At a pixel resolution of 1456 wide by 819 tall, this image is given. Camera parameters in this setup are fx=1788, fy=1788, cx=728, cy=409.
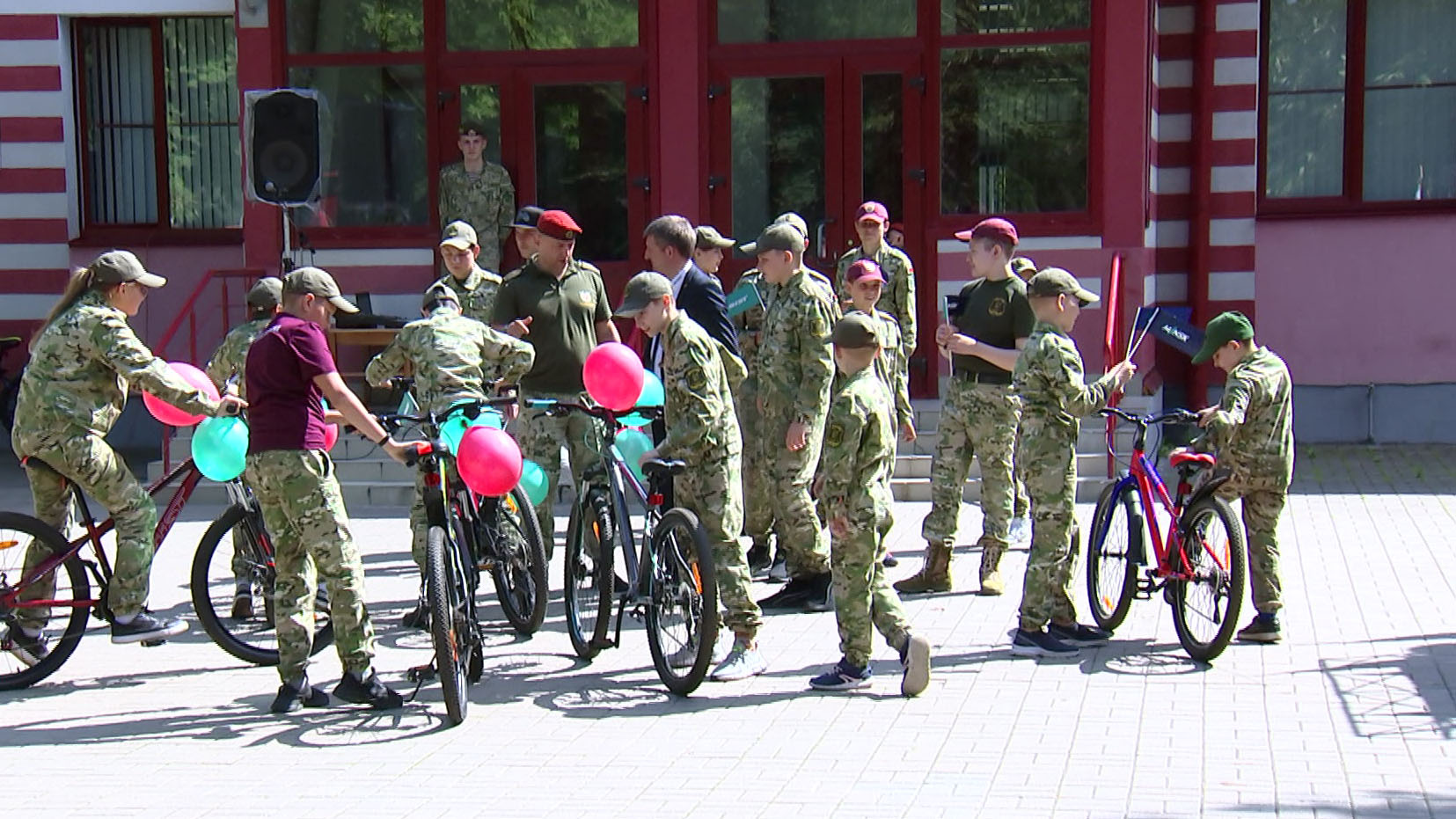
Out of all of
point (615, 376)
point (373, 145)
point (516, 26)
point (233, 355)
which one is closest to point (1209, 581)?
point (615, 376)

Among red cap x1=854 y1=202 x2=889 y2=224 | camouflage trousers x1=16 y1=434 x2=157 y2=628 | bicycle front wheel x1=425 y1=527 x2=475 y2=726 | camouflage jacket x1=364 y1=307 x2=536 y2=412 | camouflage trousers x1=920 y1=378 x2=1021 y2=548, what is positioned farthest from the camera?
red cap x1=854 y1=202 x2=889 y2=224

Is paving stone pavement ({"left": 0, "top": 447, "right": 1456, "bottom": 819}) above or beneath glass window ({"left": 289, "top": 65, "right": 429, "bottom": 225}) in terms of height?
beneath

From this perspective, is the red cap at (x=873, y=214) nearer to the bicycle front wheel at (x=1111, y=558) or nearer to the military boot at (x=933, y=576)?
the military boot at (x=933, y=576)

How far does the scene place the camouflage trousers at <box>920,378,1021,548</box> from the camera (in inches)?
356

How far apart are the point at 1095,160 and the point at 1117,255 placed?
2.63ft

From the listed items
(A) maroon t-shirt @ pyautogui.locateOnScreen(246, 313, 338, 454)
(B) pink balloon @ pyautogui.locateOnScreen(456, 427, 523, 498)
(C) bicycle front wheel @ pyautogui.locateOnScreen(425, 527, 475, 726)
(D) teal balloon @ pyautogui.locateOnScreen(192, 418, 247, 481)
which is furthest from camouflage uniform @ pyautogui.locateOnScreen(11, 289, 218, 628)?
(C) bicycle front wheel @ pyautogui.locateOnScreen(425, 527, 475, 726)

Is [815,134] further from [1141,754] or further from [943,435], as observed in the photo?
[1141,754]

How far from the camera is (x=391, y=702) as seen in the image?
22.9ft

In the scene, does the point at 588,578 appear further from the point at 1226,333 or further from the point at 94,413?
the point at 1226,333

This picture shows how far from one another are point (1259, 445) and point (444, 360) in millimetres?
3709

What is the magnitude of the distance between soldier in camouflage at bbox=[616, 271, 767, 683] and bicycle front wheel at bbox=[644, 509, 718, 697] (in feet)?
0.70

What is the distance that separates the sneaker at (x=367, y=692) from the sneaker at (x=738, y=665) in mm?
1305

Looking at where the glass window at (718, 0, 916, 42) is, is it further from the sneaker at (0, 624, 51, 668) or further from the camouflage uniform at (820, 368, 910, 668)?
the sneaker at (0, 624, 51, 668)

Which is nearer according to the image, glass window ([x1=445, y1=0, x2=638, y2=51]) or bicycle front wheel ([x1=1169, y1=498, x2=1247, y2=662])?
bicycle front wheel ([x1=1169, y1=498, x2=1247, y2=662])
